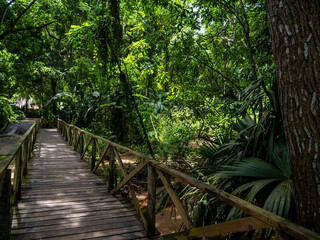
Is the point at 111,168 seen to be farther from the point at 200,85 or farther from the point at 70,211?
the point at 200,85

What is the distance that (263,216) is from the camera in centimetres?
138

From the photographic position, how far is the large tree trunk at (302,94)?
1.63 m

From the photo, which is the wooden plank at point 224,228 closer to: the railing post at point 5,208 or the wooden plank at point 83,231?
the wooden plank at point 83,231

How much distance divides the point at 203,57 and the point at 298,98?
5440 millimetres

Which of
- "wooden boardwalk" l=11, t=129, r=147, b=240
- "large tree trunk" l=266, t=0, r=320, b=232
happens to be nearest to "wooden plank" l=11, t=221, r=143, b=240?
"wooden boardwalk" l=11, t=129, r=147, b=240

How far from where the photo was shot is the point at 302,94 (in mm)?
1667

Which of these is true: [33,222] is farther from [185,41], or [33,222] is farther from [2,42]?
[2,42]

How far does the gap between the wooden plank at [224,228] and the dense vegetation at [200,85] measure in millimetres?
310

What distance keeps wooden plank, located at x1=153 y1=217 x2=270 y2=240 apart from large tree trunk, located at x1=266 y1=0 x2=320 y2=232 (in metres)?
0.51

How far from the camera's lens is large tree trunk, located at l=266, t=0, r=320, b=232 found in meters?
1.63

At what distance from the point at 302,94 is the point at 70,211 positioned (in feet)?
11.9

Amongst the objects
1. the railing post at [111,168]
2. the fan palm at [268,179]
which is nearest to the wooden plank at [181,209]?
the fan palm at [268,179]

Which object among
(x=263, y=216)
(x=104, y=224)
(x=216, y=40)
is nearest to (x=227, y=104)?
(x=216, y=40)

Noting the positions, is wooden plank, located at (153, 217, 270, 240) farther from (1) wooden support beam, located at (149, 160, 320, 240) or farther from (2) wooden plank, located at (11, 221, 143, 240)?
(2) wooden plank, located at (11, 221, 143, 240)
